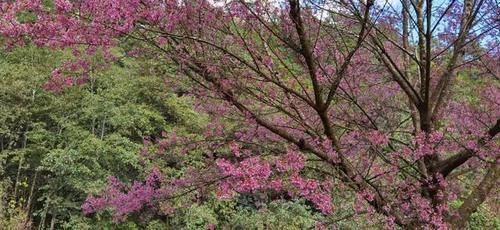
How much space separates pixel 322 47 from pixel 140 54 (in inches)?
46.8

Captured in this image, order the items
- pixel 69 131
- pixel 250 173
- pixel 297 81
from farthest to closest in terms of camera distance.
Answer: pixel 69 131, pixel 297 81, pixel 250 173

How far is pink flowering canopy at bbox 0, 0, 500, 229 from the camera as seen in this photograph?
2.51 m

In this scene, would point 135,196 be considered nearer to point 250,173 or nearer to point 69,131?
point 250,173

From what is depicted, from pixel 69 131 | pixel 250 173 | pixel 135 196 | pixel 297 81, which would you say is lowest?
pixel 69 131

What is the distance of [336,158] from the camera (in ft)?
9.38

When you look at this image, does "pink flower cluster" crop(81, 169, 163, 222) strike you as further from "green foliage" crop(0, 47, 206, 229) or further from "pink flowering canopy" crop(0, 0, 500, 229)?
"green foliage" crop(0, 47, 206, 229)

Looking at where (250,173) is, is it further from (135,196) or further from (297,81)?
(135,196)

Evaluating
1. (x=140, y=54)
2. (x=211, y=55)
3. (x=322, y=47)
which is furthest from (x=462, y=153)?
(x=140, y=54)

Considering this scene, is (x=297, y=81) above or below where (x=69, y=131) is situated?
above

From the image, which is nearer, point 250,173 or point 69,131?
point 250,173

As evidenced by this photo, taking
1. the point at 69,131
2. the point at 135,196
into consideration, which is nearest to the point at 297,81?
the point at 135,196

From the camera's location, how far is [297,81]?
9.43 feet

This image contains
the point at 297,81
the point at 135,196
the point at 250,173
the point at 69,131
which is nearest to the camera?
the point at 250,173

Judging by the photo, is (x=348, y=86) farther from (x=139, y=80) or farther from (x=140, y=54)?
(x=139, y=80)
